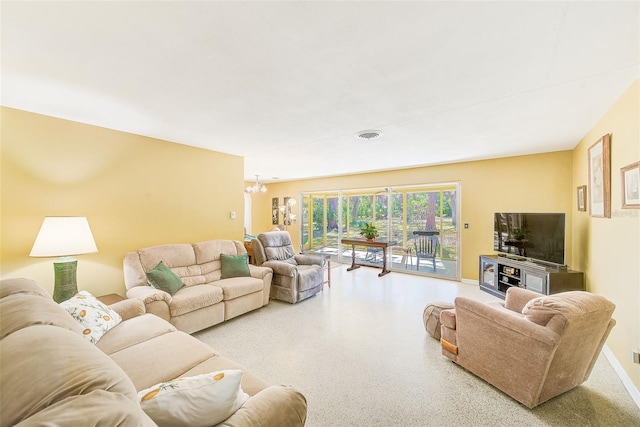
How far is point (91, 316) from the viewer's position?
1.87 metres

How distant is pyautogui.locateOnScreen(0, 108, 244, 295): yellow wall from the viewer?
2.47 meters

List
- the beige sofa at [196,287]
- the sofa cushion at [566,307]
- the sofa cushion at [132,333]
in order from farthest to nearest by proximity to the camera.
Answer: the beige sofa at [196,287] → the sofa cushion at [132,333] → the sofa cushion at [566,307]

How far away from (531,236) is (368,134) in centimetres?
303

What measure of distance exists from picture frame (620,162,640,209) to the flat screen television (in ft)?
5.58

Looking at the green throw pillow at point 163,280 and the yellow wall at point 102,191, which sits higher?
the yellow wall at point 102,191

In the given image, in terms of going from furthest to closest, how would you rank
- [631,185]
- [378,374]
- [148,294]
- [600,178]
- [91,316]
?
[600,178]
[148,294]
[378,374]
[631,185]
[91,316]

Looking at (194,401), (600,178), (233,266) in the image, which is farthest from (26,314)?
(600,178)

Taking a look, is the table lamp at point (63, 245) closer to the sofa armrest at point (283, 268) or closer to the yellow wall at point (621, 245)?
the sofa armrest at point (283, 268)

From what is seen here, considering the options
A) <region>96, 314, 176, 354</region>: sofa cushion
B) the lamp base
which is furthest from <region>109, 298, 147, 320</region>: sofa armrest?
the lamp base

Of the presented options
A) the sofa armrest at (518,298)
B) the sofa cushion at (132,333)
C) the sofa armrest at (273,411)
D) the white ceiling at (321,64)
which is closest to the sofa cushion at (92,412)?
the sofa armrest at (273,411)

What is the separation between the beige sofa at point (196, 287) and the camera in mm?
2686

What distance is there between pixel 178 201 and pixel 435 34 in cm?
366

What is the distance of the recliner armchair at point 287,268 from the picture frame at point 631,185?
11.4 ft

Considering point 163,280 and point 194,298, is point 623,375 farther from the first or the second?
point 163,280
